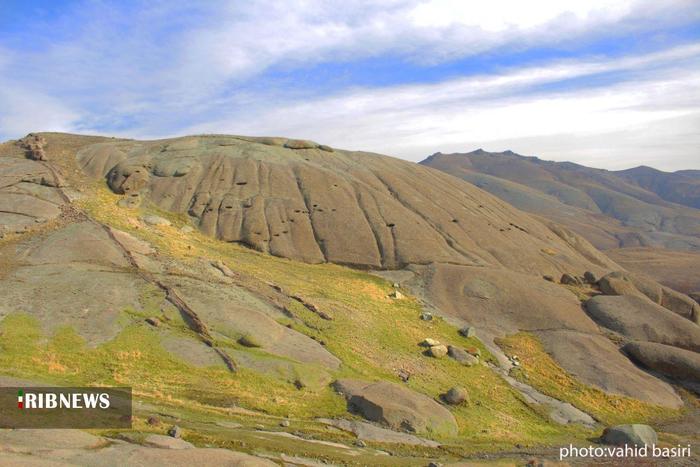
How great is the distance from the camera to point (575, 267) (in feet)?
215

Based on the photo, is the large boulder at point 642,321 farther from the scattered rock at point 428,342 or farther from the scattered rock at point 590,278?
the scattered rock at point 428,342

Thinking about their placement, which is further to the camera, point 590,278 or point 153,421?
point 590,278

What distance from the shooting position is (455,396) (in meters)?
35.0

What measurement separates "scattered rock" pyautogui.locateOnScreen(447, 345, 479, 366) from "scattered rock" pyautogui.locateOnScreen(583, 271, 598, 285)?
995 inches

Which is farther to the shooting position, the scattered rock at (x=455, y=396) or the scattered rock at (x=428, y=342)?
the scattered rock at (x=428, y=342)

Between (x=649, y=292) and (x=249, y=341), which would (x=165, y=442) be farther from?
(x=649, y=292)

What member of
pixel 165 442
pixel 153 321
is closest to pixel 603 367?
pixel 153 321

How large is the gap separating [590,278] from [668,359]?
17.3 m

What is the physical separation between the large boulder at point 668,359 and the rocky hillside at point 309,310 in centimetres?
17

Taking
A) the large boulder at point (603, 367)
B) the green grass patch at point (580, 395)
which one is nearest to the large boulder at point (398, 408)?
the green grass patch at point (580, 395)

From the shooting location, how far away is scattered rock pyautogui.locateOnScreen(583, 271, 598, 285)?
62100 mm

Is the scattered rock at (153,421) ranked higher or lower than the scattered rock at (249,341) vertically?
higher

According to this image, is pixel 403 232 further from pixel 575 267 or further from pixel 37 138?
pixel 37 138

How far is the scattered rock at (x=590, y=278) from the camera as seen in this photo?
204ft
